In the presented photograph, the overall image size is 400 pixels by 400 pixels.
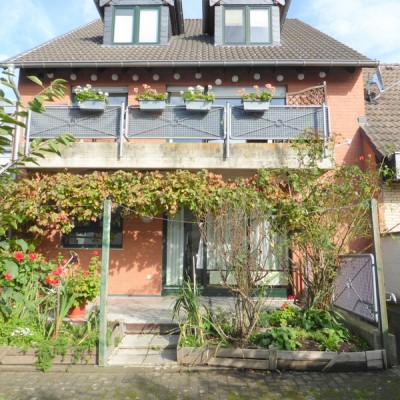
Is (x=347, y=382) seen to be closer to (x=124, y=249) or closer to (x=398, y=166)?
(x=398, y=166)

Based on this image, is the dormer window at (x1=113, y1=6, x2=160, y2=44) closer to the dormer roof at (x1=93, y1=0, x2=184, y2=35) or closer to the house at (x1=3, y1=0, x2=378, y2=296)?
the house at (x1=3, y1=0, x2=378, y2=296)

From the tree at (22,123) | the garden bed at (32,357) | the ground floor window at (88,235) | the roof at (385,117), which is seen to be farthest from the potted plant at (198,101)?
the tree at (22,123)

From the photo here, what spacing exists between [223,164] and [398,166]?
384cm

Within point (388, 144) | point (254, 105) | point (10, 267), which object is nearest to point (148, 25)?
point (254, 105)

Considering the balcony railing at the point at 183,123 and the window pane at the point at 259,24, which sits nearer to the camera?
the balcony railing at the point at 183,123

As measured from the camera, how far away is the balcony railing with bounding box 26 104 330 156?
8.64 metres

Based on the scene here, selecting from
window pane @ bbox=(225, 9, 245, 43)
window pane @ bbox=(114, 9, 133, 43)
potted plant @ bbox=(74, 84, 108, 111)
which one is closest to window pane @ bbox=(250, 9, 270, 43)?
window pane @ bbox=(225, 9, 245, 43)

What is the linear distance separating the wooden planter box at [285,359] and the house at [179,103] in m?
3.95

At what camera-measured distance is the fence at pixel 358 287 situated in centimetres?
566

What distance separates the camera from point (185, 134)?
8672mm

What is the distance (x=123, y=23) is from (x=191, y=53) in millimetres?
2843

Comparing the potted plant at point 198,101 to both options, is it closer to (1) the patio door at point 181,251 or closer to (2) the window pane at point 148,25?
(1) the patio door at point 181,251

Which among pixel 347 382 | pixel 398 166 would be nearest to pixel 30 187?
pixel 347 382

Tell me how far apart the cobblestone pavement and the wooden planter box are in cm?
10
